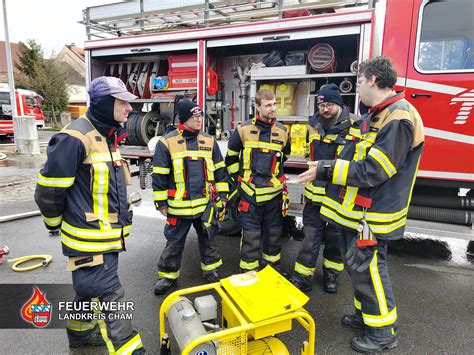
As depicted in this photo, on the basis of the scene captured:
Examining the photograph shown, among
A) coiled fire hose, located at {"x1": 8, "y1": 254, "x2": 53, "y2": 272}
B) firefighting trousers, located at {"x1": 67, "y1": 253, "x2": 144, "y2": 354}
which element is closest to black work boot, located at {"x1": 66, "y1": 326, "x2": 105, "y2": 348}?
firefighting trousers, located at {"x1": 67, "y1": 253, "x2": 144, "y2": 354}

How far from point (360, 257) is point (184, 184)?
157 cm

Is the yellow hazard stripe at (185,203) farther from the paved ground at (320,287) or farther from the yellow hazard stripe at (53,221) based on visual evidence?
the yellow hazard stripe at (53,221)

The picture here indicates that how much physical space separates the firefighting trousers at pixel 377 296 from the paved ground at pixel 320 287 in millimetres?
246

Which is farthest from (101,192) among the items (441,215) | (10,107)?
(10,107)

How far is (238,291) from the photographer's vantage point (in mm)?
2049

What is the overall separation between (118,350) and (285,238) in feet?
9.92

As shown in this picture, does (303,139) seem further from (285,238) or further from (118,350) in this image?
(118,350)

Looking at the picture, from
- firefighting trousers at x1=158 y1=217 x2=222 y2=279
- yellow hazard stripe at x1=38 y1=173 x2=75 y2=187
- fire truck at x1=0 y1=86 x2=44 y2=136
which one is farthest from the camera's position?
fire truck at x1=0 y1=86 x2=44 y2=136

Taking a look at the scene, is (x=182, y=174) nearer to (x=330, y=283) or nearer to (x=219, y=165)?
(x=219, y=165)

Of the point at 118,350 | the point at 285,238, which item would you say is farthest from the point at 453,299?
the point at 118,350

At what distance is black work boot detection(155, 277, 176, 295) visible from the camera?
3.18 meters

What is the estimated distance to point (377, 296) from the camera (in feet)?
7.66

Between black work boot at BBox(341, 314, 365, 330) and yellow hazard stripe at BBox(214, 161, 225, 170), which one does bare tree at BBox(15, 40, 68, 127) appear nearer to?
yellow hazard stripe at BBox(214, 161, 225, 170)

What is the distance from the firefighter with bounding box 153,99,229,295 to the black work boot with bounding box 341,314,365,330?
1335 millimetres
